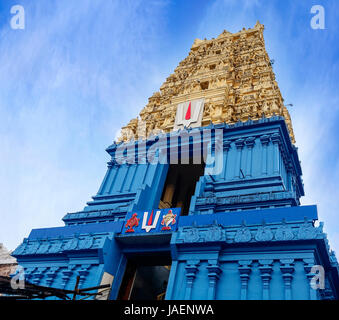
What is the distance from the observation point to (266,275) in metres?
9.46

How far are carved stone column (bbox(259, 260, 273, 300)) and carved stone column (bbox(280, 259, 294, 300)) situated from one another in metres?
0.35

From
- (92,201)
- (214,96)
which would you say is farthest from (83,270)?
(214,96)

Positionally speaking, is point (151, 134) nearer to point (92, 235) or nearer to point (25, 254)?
point (92, 235)

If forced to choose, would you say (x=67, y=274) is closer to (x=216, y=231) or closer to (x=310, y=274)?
(x=216, y=231)

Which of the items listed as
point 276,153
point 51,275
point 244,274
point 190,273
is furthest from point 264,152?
point 51,275

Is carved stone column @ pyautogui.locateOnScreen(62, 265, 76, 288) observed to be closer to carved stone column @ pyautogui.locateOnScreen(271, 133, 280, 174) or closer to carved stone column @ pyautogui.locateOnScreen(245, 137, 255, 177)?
carved stone column @ pyautogui.locateOnScreen(245, 137, 255, 177)

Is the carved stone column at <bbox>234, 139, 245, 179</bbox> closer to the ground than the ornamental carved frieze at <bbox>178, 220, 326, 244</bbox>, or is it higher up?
higher up

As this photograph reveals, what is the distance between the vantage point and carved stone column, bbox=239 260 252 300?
9.46 meters

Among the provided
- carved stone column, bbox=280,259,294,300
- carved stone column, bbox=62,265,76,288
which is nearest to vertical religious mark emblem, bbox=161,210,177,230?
carved stone column, bbox=62,265,76,288

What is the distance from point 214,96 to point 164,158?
5.36 meters

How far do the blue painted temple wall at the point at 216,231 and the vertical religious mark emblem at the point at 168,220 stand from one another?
324mm

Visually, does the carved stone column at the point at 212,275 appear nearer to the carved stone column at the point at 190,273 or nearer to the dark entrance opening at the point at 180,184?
the carved stone column at the point at 190,273

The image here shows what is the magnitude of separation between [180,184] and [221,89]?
6.54 metres

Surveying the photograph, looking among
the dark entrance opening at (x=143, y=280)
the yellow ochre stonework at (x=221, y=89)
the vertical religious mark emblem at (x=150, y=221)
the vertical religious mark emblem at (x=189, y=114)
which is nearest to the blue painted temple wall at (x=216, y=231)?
the vertical religious mark emblem at (x=150, y=221)
